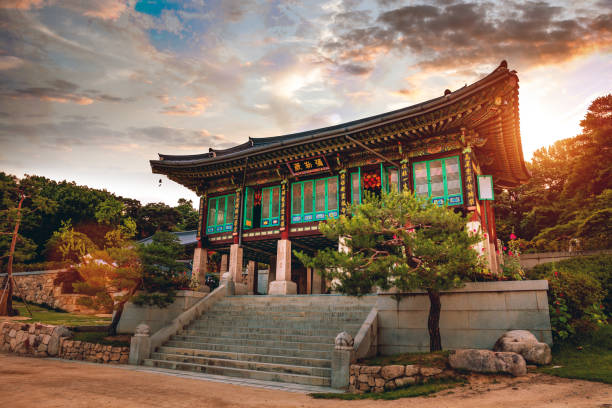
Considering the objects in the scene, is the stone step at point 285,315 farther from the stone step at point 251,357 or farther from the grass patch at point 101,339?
the grass patch at point 101,339

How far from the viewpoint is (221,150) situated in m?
24.9

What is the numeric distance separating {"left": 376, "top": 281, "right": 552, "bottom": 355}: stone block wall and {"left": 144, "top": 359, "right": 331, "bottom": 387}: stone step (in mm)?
2876

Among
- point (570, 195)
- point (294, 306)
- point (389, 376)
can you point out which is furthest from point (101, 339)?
point (570, 195)

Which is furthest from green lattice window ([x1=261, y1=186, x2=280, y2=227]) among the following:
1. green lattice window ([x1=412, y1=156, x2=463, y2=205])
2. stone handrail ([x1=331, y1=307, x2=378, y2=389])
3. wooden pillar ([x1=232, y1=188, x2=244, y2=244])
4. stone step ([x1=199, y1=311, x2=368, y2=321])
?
stone handrail ([x1=331, y1=307, x2=378, y2=389])

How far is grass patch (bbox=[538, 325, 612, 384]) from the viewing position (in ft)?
23.5

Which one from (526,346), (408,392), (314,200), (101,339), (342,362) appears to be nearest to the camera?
(408,392)

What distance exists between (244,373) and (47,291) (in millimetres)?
24248

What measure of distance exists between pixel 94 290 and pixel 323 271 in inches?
352

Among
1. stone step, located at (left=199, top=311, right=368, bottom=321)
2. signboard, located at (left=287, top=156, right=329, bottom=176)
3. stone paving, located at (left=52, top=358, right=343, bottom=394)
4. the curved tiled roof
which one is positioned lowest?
stone paving, located at (left=52, top=358, right=343, bottom=394)

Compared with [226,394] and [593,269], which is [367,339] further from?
[593,269]

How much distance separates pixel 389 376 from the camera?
8023mm

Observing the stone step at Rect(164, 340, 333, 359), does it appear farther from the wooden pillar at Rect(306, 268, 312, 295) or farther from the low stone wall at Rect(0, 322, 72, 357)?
the wooden pillar at Rect(306, 268, 312, 295)

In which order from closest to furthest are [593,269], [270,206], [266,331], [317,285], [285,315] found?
[266,331]
[593,269]
[285,315]
[270,206]
[317,285]

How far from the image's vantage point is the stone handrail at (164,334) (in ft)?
39.4
